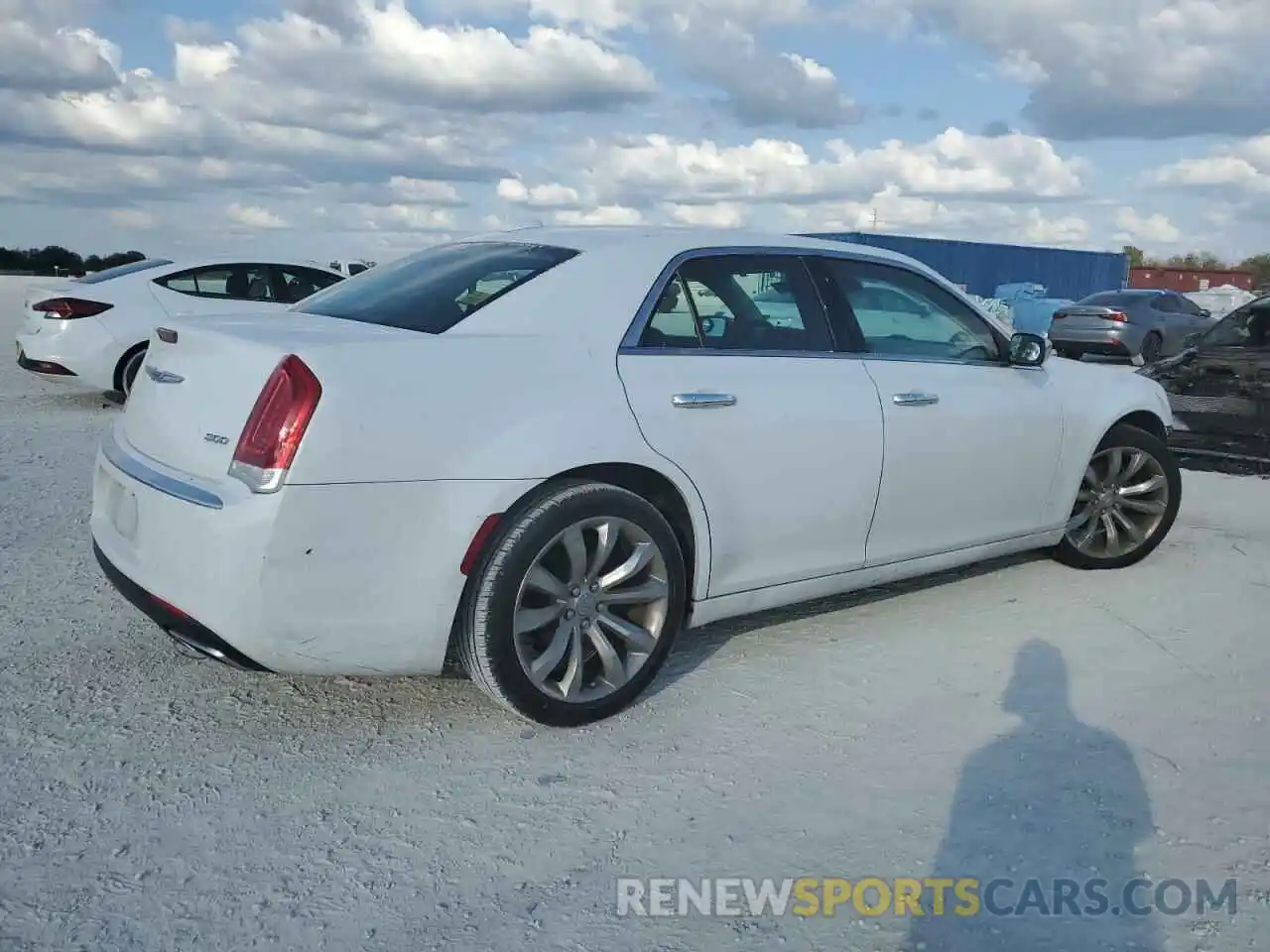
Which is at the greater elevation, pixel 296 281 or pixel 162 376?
pixel 296 281

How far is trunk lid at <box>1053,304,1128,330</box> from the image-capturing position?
734 inches

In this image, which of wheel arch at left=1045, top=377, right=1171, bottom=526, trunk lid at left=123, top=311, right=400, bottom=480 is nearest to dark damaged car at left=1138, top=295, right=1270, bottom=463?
wheel arch at left=1045, top=377, right=1171, bottom=526

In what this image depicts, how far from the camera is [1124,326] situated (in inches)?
730

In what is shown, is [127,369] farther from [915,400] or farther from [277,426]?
[915,400]

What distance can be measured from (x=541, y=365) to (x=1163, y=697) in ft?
8.06

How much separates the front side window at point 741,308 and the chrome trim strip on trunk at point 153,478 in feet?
4.65

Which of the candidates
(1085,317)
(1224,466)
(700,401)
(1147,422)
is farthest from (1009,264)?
(700,401)

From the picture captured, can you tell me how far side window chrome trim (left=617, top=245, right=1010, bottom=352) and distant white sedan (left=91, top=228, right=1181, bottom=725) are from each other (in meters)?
0.01

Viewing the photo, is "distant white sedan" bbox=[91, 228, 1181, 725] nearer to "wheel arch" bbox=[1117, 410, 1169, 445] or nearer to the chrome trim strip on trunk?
the chrome trim strip on trunk

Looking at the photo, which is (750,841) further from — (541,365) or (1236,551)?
(1236,551)

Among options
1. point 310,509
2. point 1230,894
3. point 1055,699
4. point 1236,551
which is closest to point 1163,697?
point 1055,699

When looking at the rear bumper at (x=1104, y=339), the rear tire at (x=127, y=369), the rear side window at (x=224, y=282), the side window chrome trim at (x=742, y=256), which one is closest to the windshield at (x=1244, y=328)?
the side window chrome trim at (x=742, y=256)

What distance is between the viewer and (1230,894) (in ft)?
8.79

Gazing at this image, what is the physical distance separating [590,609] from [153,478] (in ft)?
4.46
